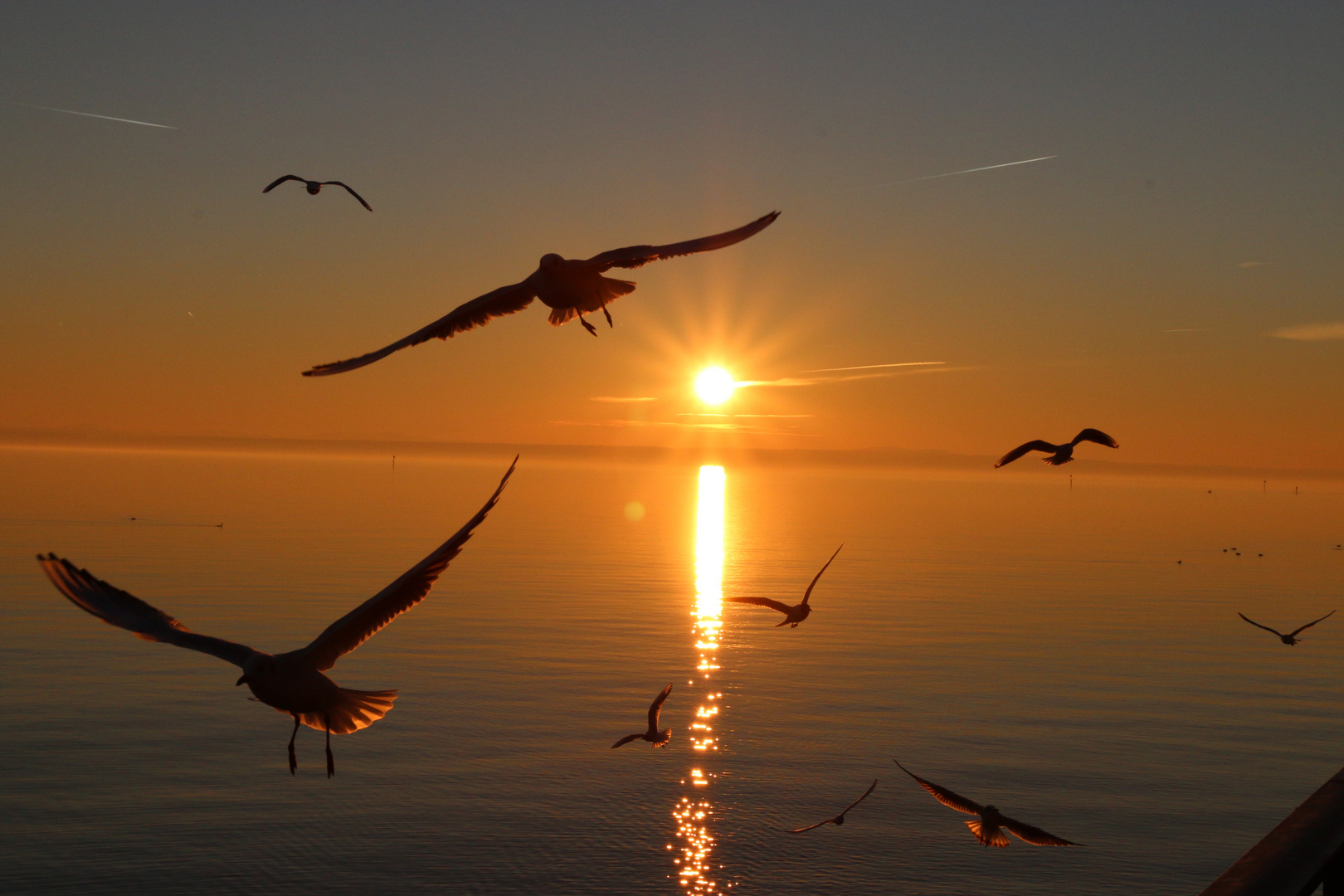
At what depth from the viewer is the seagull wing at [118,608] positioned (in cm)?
755

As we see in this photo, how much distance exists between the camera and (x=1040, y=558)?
325 ft

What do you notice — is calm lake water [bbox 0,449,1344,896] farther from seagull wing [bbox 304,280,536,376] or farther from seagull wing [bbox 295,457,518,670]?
seagull wing [bbox 295,457,518,670]

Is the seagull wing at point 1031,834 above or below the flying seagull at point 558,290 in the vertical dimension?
below

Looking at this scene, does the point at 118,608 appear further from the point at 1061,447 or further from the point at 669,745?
the point at 669,745

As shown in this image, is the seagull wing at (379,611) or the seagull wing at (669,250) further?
the seagull wing at (669,250)

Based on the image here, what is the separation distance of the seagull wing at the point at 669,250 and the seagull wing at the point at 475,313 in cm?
116

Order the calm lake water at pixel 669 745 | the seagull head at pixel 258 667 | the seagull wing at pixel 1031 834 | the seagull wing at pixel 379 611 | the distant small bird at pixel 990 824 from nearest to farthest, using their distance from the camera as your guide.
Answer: the seagull wing at pixel 379 611 < the seagull head at pixel 258 667 < the seagull wing at pixel 1031 834 < the distant small bird at pixel 990 824 < the calm lake water at pixel 669 745

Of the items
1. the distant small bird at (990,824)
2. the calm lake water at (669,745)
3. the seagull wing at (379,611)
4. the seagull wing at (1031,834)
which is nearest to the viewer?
the seagull wing at (379,611)

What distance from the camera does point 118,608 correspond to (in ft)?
25.6

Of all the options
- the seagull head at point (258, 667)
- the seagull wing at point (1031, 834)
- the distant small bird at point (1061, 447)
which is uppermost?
the distant small bird at point (1061, 447)

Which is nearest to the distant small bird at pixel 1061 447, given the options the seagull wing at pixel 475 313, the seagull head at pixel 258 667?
the seagull wing at pixel 475 313

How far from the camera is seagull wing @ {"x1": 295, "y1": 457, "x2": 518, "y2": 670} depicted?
7.52 metres

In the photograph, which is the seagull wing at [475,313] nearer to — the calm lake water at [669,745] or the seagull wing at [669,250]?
the seagull wing at [669,250]

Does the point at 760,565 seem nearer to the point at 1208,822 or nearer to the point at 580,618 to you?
the point at 580,618
